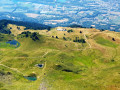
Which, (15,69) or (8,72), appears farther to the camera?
(15,69)

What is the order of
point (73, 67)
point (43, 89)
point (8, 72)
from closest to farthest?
1. point (43, 89)
2. point (8, 72)
3. point (73, 67)

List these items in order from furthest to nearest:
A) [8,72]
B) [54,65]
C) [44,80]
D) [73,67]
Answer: [73,67] < [54,65] < [8,72] < [44,80]

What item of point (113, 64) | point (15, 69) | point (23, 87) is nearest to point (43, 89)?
point (23, 87)

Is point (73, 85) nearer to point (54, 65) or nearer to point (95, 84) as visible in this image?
point (95, 84)

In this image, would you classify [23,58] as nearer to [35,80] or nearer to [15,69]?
[15,69]

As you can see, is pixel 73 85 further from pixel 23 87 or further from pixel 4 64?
pixel 4 64

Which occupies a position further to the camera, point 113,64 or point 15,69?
point 113,64

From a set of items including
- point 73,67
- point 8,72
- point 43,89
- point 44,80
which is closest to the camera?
point 43,89

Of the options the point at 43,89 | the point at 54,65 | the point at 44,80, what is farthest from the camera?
the point at 54,65

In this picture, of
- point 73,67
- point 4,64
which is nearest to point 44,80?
point 73,67
